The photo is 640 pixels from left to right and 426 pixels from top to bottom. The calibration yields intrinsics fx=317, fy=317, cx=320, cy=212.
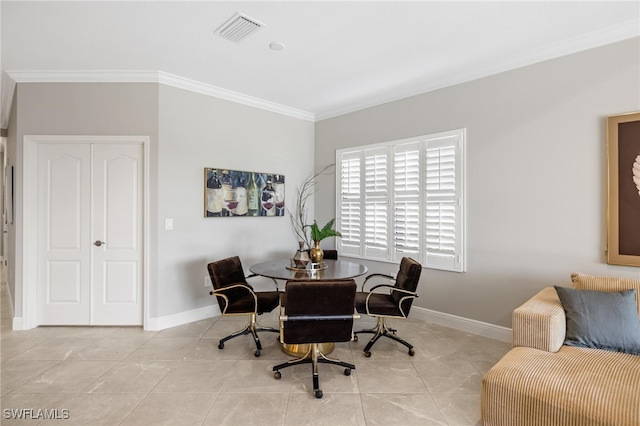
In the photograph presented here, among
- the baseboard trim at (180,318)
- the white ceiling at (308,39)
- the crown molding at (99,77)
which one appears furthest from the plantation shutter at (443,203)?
the crown molding at (99,77)

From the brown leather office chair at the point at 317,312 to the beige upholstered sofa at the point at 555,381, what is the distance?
1.01m

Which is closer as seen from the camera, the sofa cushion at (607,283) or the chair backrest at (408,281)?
the sofa cushion at (607,283)


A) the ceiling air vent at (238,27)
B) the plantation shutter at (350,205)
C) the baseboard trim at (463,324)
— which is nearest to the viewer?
the ceiling air vent at (238,27)

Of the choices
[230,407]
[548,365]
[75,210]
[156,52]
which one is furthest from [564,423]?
[75,210]

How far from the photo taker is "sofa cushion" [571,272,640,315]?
236 cm

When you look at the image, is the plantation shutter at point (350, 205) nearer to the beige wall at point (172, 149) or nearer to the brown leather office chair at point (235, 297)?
the beige wall at point (172, 149)

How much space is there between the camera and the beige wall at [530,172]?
2777mm

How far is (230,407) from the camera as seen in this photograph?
87.1 inches

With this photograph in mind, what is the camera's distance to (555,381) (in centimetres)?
181

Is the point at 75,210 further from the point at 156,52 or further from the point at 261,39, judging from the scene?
the point at 261,39

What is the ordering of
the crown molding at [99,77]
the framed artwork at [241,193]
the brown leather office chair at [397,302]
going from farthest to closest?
the framed artwork at [241,193]
the crown molding at [99,77]
the brown leather office chair at [397,302]

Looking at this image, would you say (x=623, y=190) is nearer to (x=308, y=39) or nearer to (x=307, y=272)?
(x=307, y=272)

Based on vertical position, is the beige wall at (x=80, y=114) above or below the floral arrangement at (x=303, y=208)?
above

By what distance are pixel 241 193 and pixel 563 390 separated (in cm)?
380
